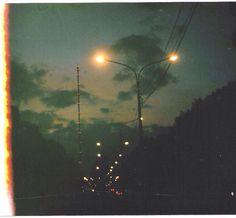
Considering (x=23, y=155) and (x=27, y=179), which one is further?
(x=23, y=155)

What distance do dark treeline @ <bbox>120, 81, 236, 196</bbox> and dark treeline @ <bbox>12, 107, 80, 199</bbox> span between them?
25357mm

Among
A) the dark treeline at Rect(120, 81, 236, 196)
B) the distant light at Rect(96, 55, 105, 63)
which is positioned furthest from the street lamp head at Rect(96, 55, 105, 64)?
the dark treeline at Rect(120, 81, 236, 196)

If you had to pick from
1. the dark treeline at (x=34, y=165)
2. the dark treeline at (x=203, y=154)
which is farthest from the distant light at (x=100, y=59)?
the dark treeline at (x=34, y=165)

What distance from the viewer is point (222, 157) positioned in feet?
152

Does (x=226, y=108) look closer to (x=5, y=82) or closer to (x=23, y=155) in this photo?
(x=5, y=82)

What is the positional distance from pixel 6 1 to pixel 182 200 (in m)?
20.2

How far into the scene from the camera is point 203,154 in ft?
180

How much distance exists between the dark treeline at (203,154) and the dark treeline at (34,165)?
25357 mm

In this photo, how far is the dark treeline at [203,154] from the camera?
43250 millimetres

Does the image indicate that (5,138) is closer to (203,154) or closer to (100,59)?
(100,59)

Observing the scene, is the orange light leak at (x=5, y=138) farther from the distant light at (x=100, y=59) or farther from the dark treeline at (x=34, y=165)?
the dark treeline at (x=34, y=165)

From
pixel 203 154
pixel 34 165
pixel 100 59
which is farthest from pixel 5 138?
pixel 34 165

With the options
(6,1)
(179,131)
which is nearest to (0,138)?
(6,1)

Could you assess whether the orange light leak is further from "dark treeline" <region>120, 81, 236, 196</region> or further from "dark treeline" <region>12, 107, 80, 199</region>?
"dark treeline" <region>12, 107, 80, 199</region>
